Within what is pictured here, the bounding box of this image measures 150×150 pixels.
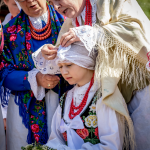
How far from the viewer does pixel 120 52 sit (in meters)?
1.71

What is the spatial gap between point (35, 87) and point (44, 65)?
243 mm

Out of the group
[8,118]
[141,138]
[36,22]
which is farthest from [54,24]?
[141,138]

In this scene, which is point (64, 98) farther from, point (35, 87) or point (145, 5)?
point (145, 5)

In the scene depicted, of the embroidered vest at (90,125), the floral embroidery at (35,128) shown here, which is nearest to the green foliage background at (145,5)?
the embroidered vest at (90,125)

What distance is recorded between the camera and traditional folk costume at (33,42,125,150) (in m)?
1.68

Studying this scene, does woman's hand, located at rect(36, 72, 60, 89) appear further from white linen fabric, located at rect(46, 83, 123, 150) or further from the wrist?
white linen fabric, located at rect(46, 83, 123, 150)

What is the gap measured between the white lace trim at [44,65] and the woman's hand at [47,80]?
6 centimetres

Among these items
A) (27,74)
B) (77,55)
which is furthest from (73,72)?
(27,74)

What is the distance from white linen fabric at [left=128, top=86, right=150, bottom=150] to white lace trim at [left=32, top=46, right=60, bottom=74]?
766 millimetres

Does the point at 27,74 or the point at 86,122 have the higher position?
the point at 27,74

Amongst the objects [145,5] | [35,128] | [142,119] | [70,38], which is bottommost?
[35,128]

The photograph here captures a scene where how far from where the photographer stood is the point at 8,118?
2.44 meters

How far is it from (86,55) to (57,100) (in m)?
0.70

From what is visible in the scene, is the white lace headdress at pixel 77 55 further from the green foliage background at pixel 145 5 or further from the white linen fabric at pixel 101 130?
the green foliage background at pixel 145 5
